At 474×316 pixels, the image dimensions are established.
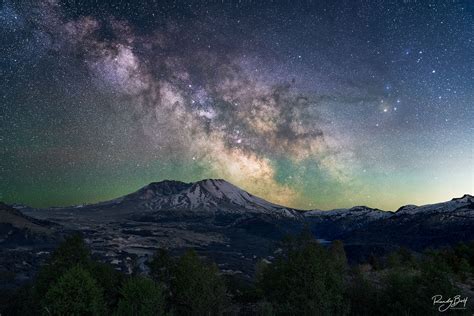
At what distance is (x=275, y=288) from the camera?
67.7 meters

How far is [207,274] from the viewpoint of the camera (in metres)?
75.1

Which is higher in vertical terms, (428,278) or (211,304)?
(428,278)

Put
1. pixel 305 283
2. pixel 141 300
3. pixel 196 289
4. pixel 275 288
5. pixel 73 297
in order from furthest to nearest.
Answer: pixel 196 289, pixel 275 288, pixel 305 283, pixel 141 300, pixel 73 297

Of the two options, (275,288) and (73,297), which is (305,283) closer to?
(275,288)

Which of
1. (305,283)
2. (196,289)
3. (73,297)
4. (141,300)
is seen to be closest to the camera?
(73,297)

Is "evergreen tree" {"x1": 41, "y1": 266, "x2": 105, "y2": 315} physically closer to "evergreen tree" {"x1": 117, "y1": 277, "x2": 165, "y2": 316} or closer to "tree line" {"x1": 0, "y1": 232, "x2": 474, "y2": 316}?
"tree line" {"x1": 0, "y1": 232, "x2": 474, "y2": 316}

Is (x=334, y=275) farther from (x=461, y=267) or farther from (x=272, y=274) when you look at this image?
(x=461, y=267)

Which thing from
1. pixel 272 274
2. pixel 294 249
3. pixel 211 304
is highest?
pixel 294 249

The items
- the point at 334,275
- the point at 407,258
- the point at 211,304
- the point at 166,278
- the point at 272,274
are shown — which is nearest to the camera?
the point at 334,275

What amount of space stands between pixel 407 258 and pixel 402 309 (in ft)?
232

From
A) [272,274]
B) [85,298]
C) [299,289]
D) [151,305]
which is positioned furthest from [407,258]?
[85,298]

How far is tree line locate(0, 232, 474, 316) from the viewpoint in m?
47.6

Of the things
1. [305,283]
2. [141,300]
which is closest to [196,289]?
[141,300]

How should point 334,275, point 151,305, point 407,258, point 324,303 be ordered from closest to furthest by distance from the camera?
point 324,303, point 151,305, point 334,275, point 407,258
